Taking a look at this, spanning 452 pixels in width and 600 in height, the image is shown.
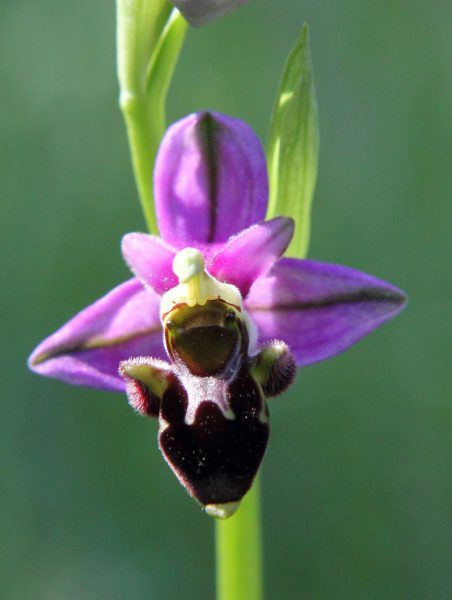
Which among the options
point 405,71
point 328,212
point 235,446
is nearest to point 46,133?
point 328,212

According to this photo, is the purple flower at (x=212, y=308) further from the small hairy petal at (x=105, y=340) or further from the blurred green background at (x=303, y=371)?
the blurred green background at (x=303, y=371)

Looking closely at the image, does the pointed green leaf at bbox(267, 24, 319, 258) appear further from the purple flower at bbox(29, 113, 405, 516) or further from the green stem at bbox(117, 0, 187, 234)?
the green stem at bbox(117, 0, 187, 234)

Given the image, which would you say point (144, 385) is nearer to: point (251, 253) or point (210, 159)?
point (251, 253)

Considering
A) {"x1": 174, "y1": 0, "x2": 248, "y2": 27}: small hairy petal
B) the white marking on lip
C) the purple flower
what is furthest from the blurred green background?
{"x1": 174, "y1": 0, "x2": 248, "y2": 27}: small hairy petal

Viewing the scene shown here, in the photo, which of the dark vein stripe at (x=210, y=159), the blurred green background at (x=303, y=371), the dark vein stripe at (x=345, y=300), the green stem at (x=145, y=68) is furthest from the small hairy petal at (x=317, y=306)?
the blurred green background at (x=303, y=371)

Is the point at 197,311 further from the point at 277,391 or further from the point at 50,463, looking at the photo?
the point at 50,463
